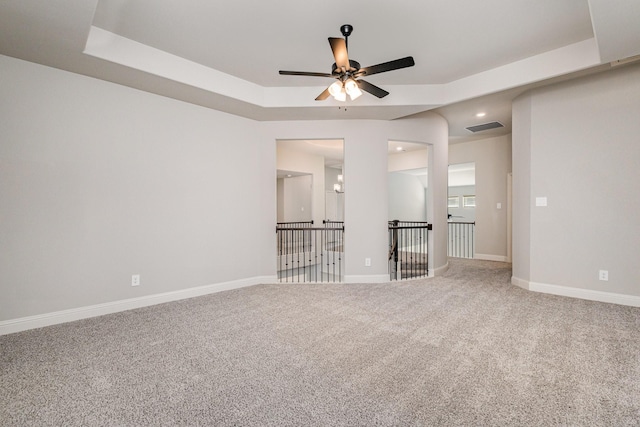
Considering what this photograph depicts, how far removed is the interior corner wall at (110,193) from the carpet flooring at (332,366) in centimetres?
54

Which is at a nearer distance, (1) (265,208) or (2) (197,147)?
(2) (197,147)

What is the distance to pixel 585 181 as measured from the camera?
3719 millimetres

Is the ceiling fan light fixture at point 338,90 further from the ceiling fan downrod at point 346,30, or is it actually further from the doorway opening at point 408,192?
the doorway opening at point 408,192

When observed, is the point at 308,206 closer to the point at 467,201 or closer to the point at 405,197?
the point at 405,197

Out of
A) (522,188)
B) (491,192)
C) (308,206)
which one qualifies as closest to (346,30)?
(522,188)

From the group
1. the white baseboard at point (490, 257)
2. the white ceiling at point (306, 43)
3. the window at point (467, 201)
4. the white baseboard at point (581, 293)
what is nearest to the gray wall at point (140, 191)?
the white ceiling at point (306, 43)

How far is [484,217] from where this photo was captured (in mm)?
6973

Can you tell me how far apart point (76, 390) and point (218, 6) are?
3.16 metres

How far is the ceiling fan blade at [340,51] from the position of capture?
2266mm

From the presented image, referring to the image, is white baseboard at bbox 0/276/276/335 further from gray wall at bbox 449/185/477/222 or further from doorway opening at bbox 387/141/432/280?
gray wall at bbox 449/185/477/222

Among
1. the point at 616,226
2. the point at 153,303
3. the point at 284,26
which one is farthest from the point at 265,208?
the point at 616,226

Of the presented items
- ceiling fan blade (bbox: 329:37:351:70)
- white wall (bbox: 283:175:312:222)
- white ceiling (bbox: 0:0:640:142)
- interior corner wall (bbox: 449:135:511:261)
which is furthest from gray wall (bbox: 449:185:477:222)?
ceiling fan blade (bbox: 329:37:351:70)

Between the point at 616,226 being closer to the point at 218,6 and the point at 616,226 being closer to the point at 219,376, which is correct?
the point at 219,376

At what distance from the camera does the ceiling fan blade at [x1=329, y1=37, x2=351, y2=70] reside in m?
2.27
